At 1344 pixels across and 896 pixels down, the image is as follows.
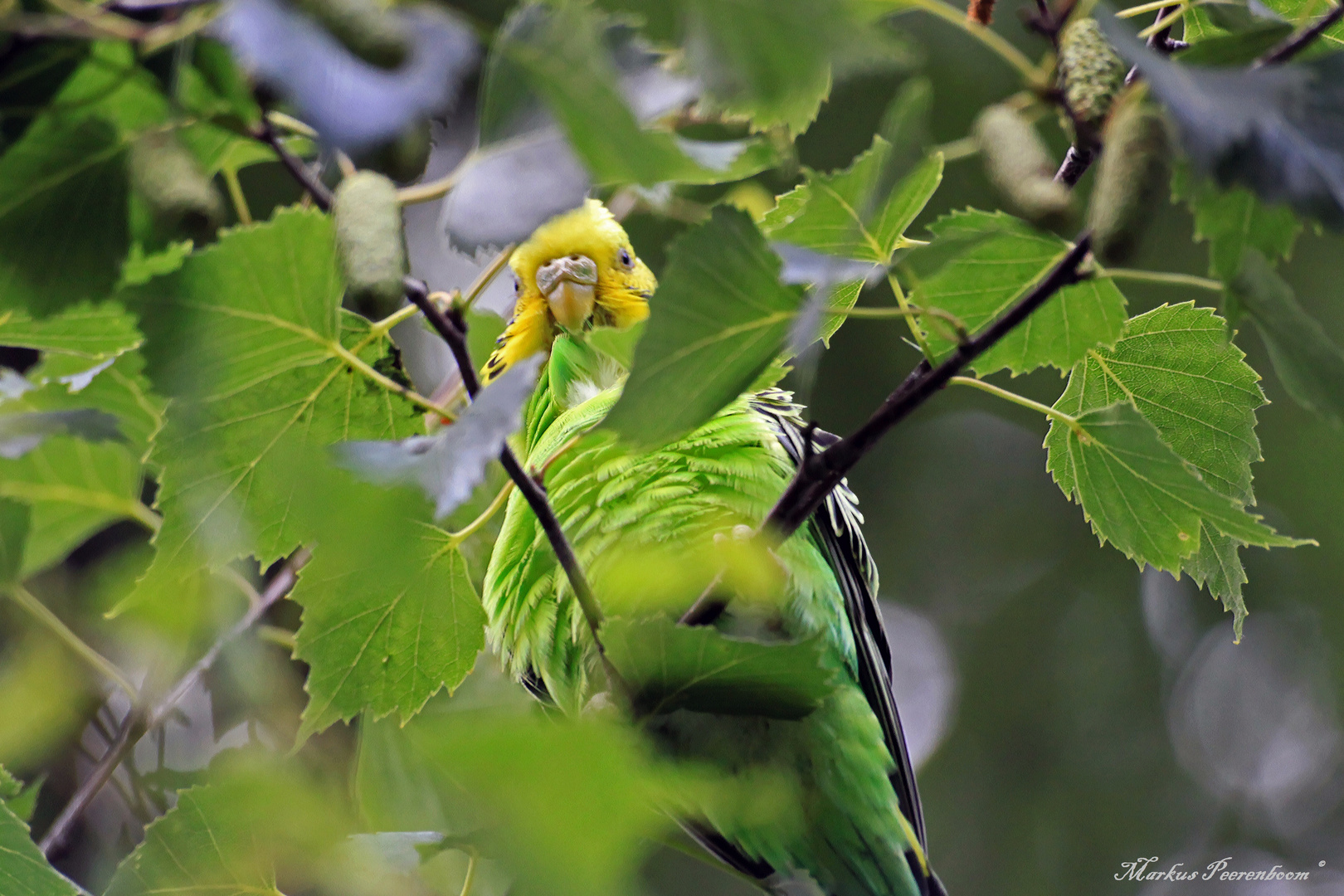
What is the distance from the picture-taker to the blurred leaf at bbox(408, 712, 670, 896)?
0.51 m

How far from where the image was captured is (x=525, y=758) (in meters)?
0.53

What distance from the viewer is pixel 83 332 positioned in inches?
43.4

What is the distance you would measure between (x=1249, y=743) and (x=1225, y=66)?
5.96 m

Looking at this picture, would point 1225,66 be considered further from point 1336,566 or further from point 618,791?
point 1336,566

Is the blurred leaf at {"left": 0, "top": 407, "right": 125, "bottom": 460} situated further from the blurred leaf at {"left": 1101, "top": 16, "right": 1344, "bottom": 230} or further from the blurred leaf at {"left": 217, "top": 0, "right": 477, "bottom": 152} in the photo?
the blurred leaf at {"left": 1101, "top": 16, "right": 1344, "bottom": 230}

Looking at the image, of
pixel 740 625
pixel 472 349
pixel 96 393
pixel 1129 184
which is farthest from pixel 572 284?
pixel 1129 184

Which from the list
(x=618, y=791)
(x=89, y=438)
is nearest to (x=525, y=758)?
(x=618, y=791)

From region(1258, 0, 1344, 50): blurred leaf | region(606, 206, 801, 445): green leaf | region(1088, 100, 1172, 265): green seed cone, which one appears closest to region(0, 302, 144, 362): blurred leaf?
region(606, 206, 801, 445): green leaf

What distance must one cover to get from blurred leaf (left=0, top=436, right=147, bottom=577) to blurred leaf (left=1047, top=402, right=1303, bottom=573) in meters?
1.28

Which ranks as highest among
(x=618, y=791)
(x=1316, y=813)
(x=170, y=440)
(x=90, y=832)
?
(x=618, y=791)

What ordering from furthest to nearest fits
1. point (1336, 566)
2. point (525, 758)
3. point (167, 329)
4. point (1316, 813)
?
point (1316, 813) → point (1336, 566) → point (167, 329) → point (525, 758)

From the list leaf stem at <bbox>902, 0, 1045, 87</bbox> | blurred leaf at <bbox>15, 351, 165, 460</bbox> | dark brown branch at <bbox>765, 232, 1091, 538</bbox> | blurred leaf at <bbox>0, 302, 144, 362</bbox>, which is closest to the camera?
leaf stem at <bbox>902, 0, 1045, 87</bbox>

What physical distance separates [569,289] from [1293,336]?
1.51m

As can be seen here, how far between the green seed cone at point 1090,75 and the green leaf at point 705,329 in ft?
0.82
